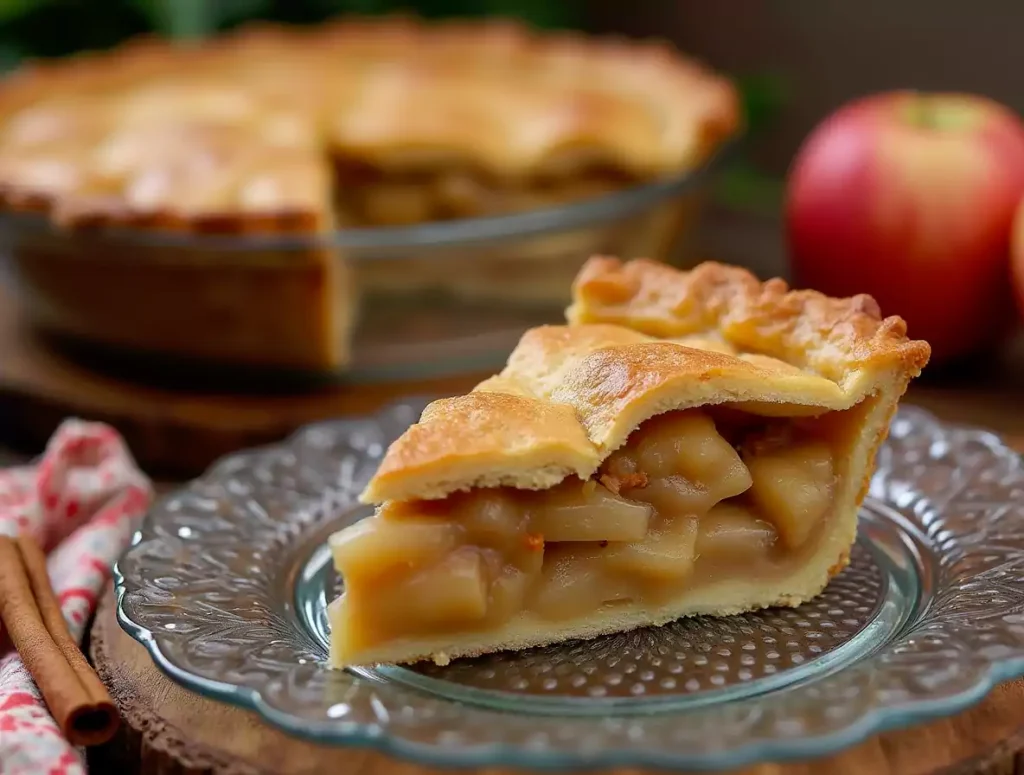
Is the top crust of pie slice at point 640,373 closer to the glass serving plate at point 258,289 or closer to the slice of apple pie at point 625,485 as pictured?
the slice of apple pie at point 625,485

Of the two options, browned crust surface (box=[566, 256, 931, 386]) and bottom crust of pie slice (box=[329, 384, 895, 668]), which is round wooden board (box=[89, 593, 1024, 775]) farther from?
browned crust surface (box=[566, 256, 931, 386])

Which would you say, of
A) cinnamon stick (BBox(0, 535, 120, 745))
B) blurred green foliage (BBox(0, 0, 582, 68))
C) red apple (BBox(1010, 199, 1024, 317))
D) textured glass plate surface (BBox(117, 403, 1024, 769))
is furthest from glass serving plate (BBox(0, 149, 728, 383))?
blurred green foliage (BBox(0, 0, 582, 68))

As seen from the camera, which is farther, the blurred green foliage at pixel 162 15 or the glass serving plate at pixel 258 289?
the blurred green foliage at pixel 162 15

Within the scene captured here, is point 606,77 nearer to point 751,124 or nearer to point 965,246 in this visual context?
point 751,124

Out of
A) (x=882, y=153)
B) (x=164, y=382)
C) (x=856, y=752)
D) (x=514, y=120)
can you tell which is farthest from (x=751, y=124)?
(x=856, y=752)

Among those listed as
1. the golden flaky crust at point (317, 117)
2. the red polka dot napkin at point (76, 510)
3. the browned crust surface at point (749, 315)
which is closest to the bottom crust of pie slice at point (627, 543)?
the browned crust surface at point (749, 315)

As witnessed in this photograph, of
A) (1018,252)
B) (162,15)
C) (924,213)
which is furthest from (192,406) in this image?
(162,15)
